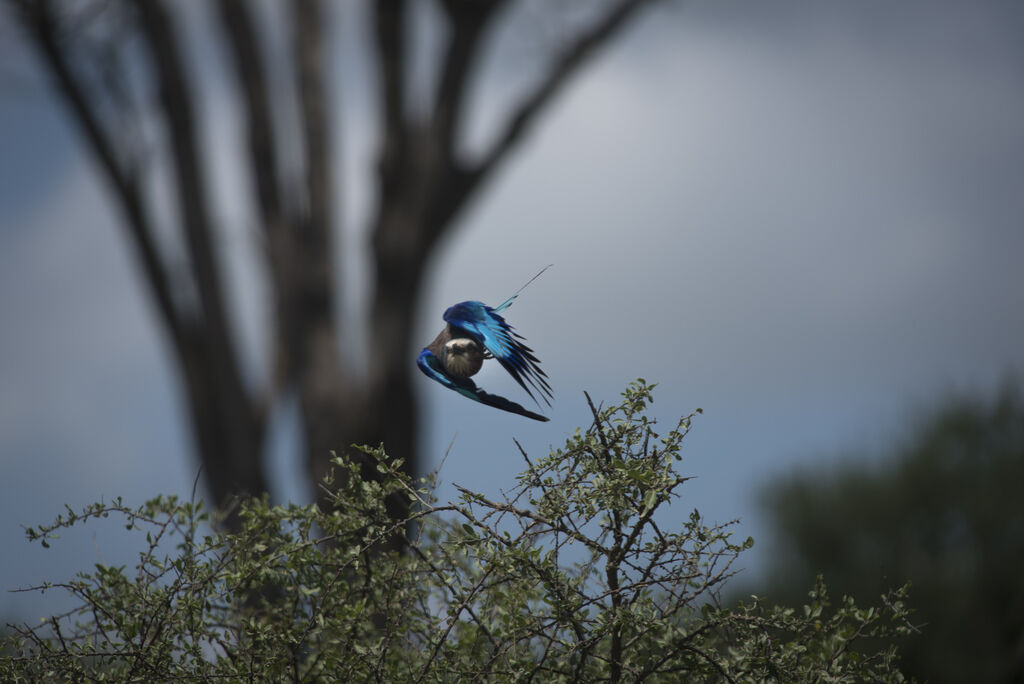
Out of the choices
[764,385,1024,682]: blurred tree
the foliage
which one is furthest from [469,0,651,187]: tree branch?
[764,385,1024,682]: blurred tree

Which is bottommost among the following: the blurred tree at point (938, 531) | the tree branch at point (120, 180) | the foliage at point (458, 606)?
the foliage at point (458, 606)

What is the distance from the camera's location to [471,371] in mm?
2732

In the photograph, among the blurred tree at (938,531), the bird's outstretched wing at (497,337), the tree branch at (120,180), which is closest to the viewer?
the bird's outstretched wing at (497,337)

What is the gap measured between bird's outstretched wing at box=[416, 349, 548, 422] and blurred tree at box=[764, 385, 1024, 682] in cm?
1365

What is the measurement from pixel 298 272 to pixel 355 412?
141 centimetres

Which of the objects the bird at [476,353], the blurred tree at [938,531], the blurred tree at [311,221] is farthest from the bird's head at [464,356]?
the blurred tree at [938,531]

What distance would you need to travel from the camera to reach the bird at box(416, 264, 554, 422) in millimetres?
2641

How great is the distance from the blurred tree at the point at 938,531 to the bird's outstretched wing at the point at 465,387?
1365cm

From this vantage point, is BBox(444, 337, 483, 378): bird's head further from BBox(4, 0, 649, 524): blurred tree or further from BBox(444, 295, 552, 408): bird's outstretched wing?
BBox(4, 0, 649, 524): blurred tree

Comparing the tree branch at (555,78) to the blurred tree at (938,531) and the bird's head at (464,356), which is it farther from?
the blurred tree at (938,531)

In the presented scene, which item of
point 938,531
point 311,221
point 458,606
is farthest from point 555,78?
point 938,531

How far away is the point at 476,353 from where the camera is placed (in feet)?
8.95

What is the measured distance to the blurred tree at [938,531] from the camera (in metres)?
15.4

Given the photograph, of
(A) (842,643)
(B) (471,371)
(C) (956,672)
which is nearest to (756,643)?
(A) (842,643)
